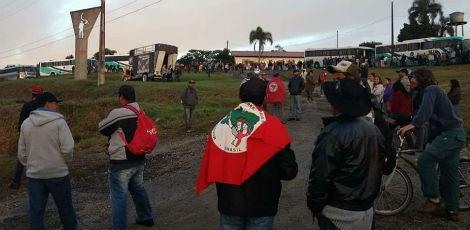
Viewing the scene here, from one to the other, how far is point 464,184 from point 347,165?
13.1ft

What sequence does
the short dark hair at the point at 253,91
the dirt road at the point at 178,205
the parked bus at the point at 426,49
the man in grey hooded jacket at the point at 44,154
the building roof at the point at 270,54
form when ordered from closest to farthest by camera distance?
the short dark hair at the point at 253,91
the man in grey hooded jacket at the point at 44,154
the dirt road at the point at 178,205
the parked bus at the point at 426,49
the building roof at the point at 270,54

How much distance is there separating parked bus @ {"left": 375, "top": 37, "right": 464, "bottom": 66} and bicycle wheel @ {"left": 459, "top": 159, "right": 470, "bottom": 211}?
40.3 meters

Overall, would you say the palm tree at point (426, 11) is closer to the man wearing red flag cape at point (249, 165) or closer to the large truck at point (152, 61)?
the large truck at point (152, 61)

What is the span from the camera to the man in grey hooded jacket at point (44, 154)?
5480mm

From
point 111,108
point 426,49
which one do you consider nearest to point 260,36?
point 426,49

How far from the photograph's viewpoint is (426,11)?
2709 inches

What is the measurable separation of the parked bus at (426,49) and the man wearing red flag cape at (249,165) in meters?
44.0

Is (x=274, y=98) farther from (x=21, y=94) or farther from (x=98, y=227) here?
(x=21, y=94)

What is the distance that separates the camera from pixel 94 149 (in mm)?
15164

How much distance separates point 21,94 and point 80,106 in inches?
808

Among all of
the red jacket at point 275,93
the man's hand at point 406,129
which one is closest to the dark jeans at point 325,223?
the man's hand at point 406,129

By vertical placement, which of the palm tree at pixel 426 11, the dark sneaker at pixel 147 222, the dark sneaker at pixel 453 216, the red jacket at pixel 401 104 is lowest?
the dark sneaker at pixel 147 222

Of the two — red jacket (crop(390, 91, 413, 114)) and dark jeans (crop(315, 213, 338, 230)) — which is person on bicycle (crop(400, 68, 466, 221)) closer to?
dark jeans (crop(315, 213, 338, 230))

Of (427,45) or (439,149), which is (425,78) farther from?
(427,45)
